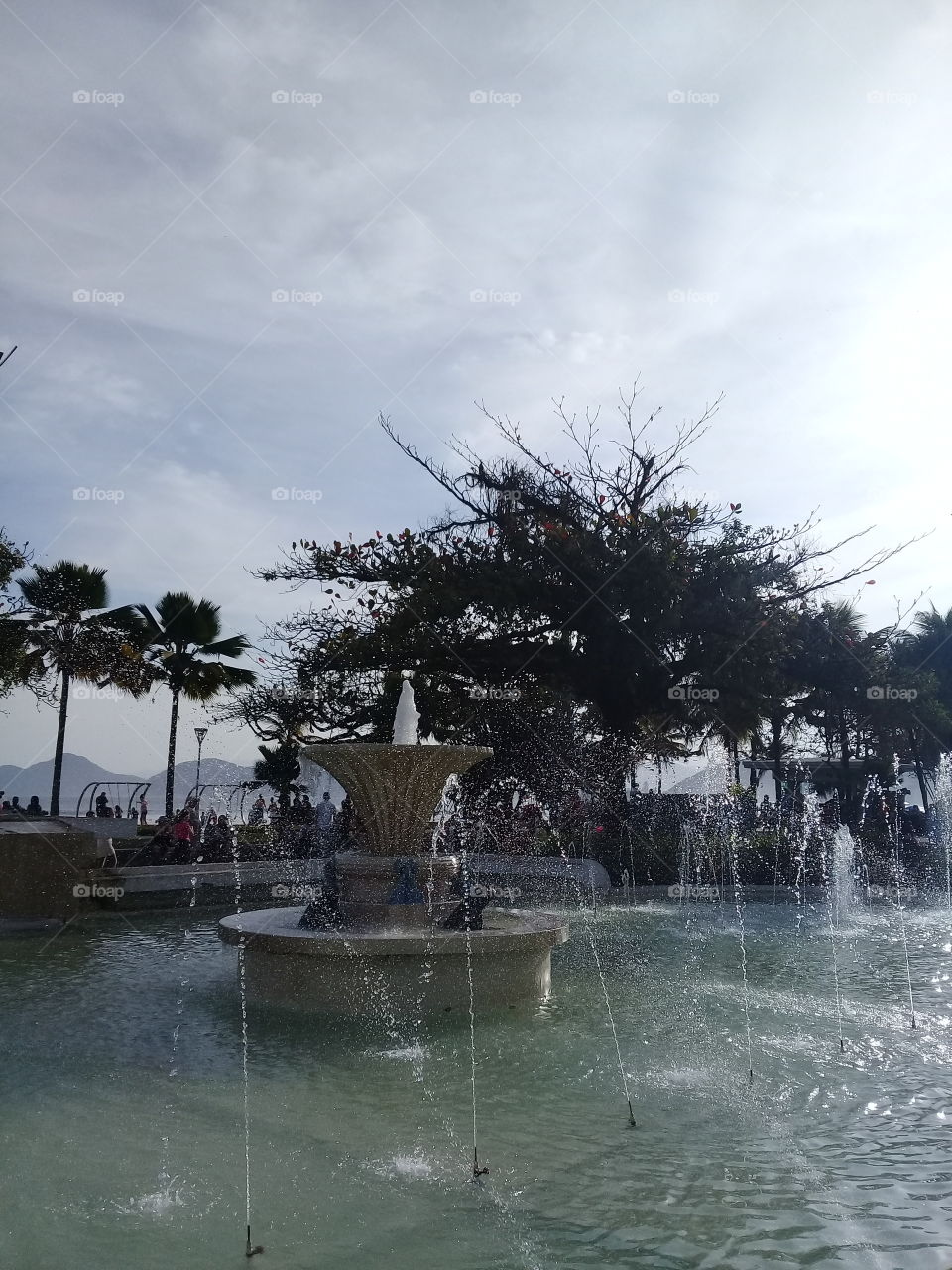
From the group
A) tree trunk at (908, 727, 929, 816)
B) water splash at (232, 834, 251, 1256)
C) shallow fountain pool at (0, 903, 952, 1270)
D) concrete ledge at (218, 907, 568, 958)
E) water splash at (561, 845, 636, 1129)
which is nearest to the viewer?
shallow fountain pool at (0, 903, 952, 1270)

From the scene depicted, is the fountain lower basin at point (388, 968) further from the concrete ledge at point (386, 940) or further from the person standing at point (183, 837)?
the person standing at point (183, 837)

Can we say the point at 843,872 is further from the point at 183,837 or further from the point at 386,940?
the point at 386,940

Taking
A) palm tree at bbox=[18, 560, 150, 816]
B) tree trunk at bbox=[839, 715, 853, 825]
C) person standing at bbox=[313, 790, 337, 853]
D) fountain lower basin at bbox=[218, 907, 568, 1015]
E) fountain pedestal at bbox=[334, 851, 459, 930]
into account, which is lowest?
fountain lower basin at bbox=[218, 907, 568, 1015]

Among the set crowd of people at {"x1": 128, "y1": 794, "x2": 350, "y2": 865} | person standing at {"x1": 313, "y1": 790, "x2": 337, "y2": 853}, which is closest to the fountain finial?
crowd of people at {"x1": 128, "y1": 794, "x2": 350, "y2": 865}

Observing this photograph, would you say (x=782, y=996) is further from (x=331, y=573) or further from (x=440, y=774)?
(x=331, y=573)

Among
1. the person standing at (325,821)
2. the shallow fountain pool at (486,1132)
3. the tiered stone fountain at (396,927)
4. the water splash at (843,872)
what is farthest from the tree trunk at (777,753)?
the shallow fountain pool at (486,1132)

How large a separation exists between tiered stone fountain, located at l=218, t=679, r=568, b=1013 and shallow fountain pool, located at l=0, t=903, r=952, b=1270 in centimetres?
27

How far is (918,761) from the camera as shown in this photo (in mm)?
33719

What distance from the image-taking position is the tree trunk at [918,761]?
104ft

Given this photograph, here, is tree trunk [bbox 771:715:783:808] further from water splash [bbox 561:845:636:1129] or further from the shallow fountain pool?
the shallow fountain pool

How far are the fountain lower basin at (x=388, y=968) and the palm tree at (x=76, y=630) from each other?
64.2 feet

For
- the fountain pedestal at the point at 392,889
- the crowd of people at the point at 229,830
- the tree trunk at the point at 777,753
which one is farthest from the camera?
the tree trunk at the point at 777,753

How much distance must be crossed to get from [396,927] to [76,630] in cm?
2080

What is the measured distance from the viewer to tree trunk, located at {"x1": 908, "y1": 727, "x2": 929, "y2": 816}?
31.5m
